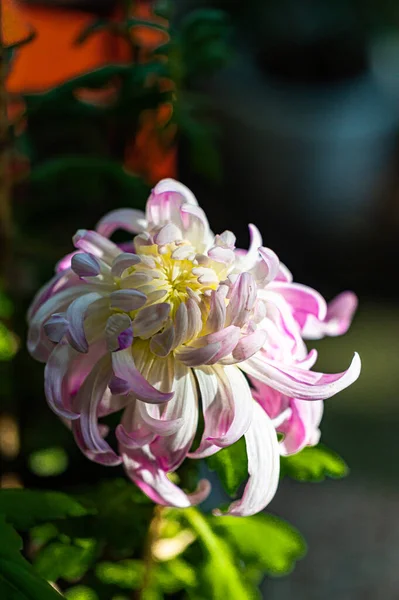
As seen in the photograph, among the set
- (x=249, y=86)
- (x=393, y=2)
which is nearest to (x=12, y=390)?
(x=249, y=86)

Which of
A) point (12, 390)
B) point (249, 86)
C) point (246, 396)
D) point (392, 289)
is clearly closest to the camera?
point (246, 396)

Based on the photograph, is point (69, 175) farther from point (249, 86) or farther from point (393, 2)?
point (393, 2)

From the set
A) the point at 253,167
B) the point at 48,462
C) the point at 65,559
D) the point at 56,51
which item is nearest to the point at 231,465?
the point at 65,559

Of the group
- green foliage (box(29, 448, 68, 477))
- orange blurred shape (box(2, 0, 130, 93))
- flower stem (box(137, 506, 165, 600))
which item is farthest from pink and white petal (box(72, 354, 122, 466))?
orange blurred shape (box(2, 0, 130, 93))

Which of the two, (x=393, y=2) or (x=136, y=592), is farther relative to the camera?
(x=393, y=2)

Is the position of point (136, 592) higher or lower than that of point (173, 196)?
lower

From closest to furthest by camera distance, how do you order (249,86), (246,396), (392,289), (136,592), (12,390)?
(246,396) < (136,592) < (12,390) < (392,289) < (249,86)

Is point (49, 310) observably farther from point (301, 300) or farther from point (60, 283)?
point (301, 300)
